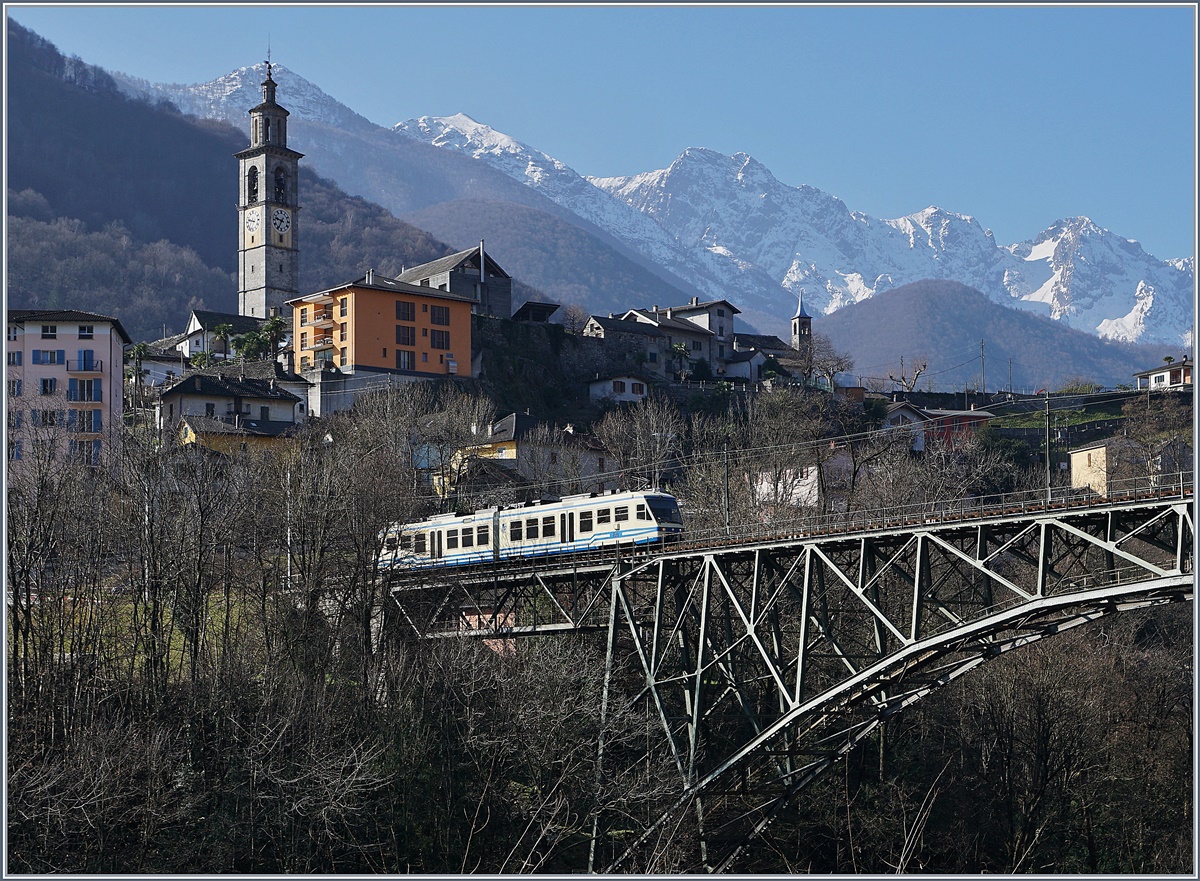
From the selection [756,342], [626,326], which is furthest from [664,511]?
[756,342]

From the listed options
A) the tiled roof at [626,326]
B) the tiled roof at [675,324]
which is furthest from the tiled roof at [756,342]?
the tiled roof at [626,326]

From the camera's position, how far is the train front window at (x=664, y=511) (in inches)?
1871

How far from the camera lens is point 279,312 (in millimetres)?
117375

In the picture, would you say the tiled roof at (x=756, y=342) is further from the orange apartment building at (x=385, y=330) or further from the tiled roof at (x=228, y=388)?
the tiled roof at (x=228, y=388)

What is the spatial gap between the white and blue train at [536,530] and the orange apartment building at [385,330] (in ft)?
125

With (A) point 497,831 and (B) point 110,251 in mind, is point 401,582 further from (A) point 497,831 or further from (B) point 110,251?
(B) point 110,251

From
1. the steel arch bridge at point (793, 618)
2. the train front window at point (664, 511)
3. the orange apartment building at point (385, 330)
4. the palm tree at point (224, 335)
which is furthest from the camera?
the palm tree at point (224, 335)

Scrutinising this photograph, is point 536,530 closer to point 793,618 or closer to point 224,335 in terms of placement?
point 793,618

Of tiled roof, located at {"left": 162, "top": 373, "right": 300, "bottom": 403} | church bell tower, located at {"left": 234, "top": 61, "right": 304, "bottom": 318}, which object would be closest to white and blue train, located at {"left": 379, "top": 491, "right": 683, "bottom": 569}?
tiled roof, located at {"left": 162, "top": 373, "right": 300, "bottom": 403}

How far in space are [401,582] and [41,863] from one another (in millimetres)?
18475

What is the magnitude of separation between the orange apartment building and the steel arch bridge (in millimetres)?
40085

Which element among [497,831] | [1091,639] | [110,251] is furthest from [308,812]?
[110,251]

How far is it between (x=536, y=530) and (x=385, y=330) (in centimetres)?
4455

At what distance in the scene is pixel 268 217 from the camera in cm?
11925
